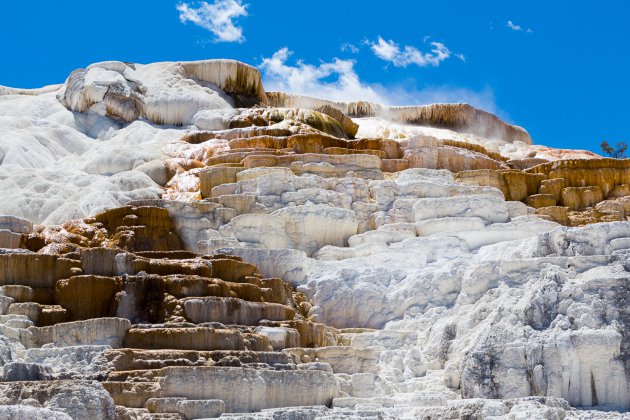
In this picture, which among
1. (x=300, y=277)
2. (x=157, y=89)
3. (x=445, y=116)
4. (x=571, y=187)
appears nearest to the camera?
(x=300, y=277)

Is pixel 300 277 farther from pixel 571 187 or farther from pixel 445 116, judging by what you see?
pixel 445 116

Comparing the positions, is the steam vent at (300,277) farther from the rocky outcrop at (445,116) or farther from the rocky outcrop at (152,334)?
the rocky outcrop at (445,116)

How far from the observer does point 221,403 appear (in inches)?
527

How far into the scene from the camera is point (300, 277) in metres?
Answer: 20.0

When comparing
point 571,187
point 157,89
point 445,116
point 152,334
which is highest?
point 445,116

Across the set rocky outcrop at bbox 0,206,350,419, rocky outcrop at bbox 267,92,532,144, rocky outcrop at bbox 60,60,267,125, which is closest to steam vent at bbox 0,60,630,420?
rocky outcrop at bbox 0,206,350,419

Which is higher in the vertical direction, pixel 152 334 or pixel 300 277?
pixel 300 277

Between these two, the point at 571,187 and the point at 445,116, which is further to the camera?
the point at 445,116

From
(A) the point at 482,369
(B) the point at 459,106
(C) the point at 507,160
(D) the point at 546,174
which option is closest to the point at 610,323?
(A) the point at 482,369

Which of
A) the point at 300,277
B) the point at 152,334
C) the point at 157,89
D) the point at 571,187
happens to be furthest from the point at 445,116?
the point at 152,334

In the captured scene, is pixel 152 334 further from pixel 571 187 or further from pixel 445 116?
pixel 445 116

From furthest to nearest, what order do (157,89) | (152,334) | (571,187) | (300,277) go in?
1. (157,89)
2. (571,187)
3. (300,277)
4. (152,334)

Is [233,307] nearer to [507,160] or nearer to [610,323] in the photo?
[610,323]

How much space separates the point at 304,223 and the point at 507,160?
10.6 metres
